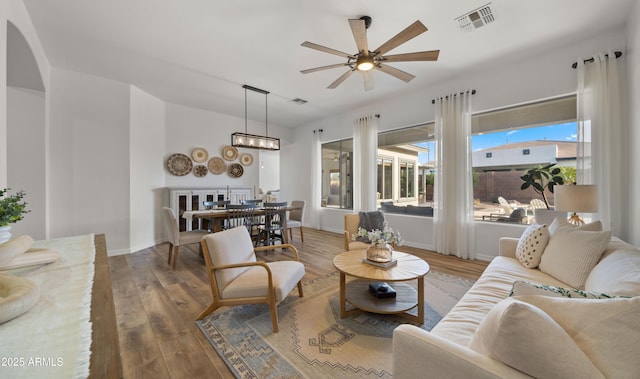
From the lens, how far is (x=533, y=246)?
7.46 ft

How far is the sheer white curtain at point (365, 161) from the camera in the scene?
17.0 feet

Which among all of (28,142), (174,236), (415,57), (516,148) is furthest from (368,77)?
(28,142)

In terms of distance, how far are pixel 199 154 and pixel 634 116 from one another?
6.83m

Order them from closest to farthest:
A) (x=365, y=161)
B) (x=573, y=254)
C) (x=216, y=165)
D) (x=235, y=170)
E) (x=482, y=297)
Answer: (x=482, y=297)
(x=573, y=254)
(x=365, y=161)
(x=216, y=165)
(x=235, y=170)

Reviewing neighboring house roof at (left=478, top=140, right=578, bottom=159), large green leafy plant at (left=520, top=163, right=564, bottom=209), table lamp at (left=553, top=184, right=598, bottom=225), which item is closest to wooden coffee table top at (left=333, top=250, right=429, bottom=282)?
table lamp at (left=553, top=184, right=598, bottom=225)

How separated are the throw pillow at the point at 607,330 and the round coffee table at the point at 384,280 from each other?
1.14 meters

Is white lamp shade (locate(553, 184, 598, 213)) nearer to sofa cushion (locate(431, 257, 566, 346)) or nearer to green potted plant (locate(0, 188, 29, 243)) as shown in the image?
sofa cushion (locate(431, 257, 566, 346))

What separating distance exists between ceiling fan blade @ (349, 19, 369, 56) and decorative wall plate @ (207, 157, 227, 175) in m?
4.60

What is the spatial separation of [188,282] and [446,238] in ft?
13.1

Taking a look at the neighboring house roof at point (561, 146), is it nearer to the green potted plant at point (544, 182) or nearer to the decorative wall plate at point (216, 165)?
the green potted plant at point (544, 182)

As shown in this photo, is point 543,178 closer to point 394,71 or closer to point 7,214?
point 394,71

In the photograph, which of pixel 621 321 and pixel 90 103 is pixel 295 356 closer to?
pixel 621 321

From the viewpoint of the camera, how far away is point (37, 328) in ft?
2.47

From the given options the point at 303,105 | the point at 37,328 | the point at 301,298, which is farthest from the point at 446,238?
the point at 37,328
